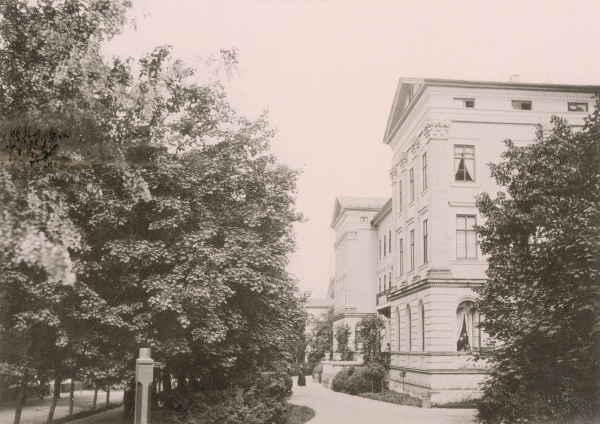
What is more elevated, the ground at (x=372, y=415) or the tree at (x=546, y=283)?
the tree at (x=546, y=283)

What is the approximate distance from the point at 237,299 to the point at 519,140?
57.5ft

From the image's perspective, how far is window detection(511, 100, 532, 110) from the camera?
1221 inches

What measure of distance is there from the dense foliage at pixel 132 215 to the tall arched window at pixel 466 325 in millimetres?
10178

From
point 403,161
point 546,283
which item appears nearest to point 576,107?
point 403,161

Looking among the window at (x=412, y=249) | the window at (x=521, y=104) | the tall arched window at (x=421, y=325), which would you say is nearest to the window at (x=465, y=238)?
the tall arched window at (x=421, y=325)

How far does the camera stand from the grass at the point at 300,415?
73.1 feet

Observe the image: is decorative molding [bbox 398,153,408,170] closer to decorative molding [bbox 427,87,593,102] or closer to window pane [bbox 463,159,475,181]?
window pane [bbox 463,159,475,181]

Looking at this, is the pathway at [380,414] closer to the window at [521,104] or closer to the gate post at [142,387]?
the gate post at [142,387]

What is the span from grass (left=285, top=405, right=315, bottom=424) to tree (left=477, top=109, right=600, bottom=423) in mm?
7556

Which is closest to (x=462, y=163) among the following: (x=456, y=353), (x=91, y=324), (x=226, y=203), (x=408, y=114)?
(x=408, y=114)

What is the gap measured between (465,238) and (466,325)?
423 cm

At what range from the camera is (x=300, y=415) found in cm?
2384

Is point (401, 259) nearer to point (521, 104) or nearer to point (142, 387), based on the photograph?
point (521, 104)

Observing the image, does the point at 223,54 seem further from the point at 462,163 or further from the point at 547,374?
the point at 462,163
